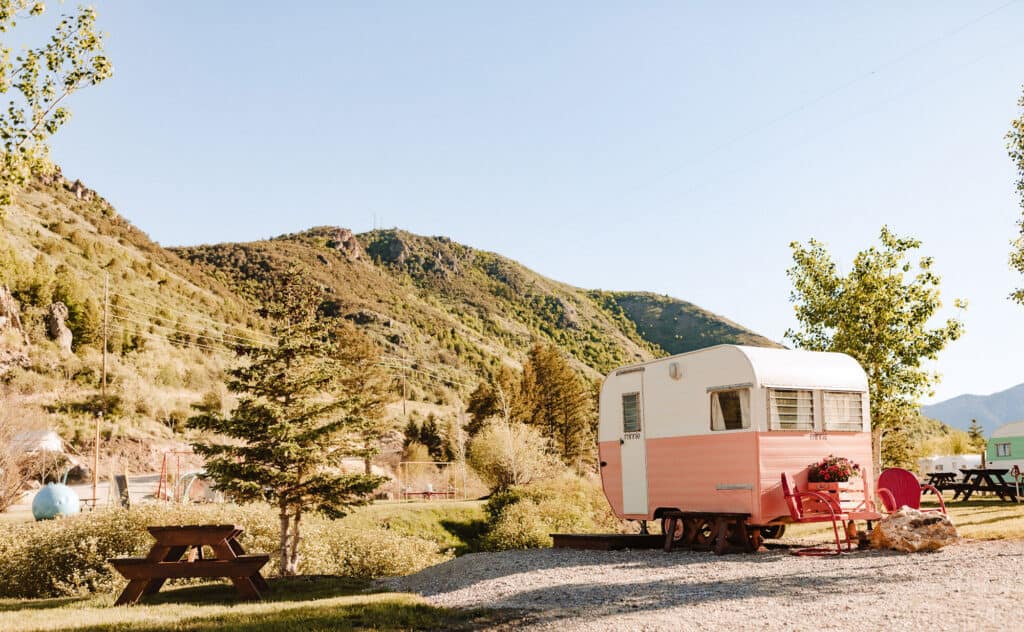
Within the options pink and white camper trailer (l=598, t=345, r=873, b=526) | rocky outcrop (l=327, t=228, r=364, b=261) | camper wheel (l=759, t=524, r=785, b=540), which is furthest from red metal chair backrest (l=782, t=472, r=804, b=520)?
rocky outcrop (l=327, t=228, r=364, b=261)

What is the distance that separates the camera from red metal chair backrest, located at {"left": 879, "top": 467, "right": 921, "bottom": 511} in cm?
1241

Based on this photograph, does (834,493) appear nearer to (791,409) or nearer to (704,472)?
(791,409)

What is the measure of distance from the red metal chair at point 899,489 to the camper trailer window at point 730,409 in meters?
2.62

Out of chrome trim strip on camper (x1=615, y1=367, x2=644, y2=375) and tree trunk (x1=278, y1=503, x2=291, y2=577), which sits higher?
chrome trim strip on camper (x1=615, y1=367, x2=644, y2=375)

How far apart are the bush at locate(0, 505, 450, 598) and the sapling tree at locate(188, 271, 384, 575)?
890mm

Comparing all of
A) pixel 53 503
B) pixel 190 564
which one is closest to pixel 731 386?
pixel 190 564

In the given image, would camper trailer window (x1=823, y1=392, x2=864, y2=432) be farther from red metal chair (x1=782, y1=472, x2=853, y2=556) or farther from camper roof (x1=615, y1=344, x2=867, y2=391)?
red metal chair (x1=782, y1=472, x2=853, y2=556)

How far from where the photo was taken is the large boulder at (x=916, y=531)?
33.6ft

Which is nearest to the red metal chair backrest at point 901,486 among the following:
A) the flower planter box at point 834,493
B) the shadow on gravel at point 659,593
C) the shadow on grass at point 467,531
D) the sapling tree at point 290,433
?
the flower planter box at point 834,493

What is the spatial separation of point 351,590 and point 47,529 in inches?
239

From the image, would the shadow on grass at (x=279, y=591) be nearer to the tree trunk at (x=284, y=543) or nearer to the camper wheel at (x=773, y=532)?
the tree trunk at (x=284, y=543)

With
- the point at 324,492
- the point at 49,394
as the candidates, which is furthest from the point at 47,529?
the point at 49,394

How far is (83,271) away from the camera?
60094 millimetres

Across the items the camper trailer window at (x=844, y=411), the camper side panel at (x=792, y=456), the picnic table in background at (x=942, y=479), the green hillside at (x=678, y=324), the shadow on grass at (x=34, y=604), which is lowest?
the picnic table in background at (x=942, y=479)
